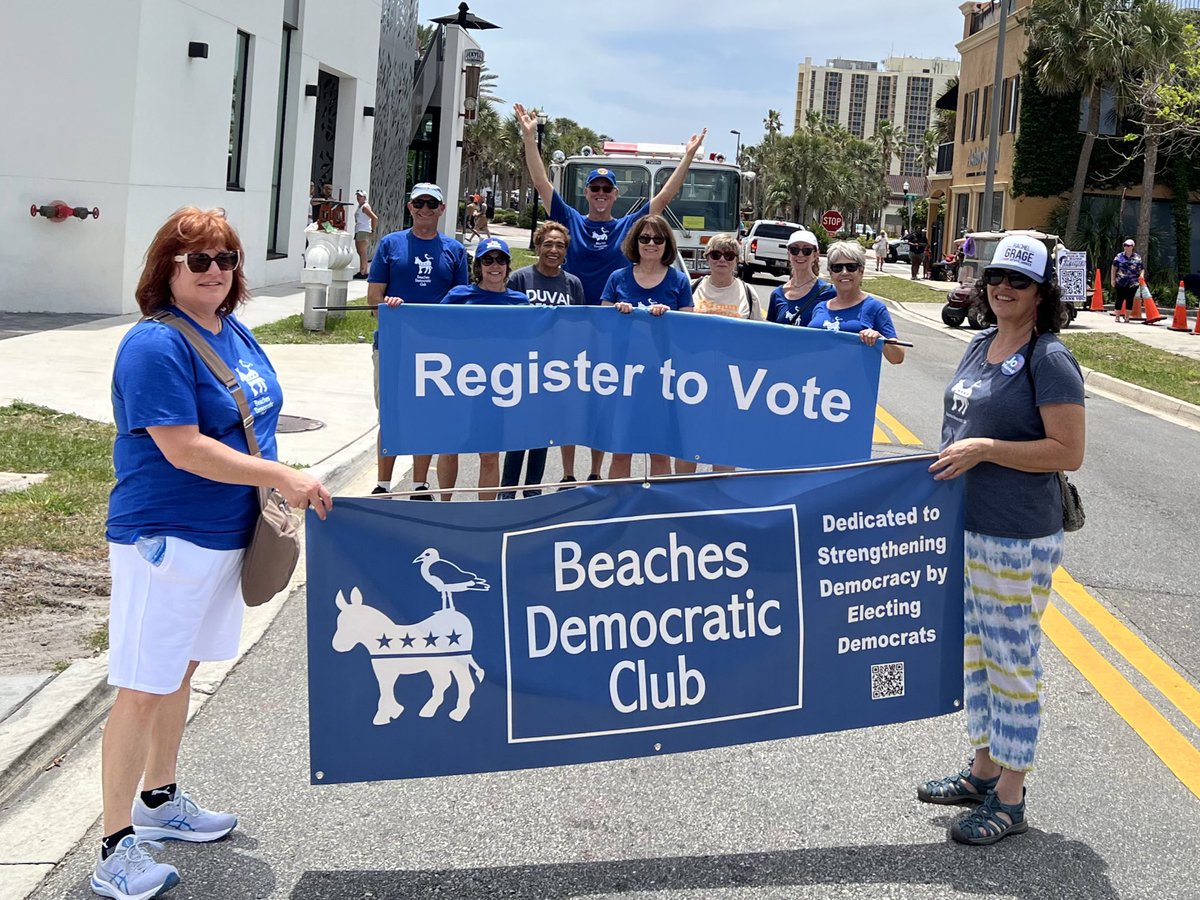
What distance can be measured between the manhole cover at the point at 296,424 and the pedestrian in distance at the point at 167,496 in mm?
7115

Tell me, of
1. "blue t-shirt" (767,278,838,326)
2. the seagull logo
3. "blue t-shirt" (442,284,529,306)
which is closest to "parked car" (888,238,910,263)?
"blue t-shirt" (767,278,838,326)

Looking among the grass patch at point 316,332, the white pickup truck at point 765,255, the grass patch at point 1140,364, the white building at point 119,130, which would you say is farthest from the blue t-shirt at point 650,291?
the white pickup truck at point 765,255

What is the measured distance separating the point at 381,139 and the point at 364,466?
2495 cm

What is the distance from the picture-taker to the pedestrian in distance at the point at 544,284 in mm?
7645

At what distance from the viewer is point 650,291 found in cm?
734

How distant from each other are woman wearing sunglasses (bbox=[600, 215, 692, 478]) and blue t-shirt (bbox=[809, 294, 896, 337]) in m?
0.81

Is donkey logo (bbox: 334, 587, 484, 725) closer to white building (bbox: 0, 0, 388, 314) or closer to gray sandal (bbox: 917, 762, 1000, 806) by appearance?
gray sandal (bbox: 917, 762, 1000, 806)

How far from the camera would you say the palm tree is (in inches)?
1623

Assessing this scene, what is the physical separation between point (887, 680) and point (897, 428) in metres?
8.89

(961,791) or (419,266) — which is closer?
(961,791)

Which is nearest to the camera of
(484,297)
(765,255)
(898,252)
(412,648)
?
(412,648)

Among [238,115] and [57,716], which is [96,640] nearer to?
[57,716]

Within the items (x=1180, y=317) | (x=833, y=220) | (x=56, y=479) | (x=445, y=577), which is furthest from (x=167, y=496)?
(x=833, y=220)

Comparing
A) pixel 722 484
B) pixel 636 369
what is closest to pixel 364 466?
pixel 636 369
